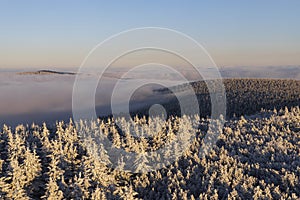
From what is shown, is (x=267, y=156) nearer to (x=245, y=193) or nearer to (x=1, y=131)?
(x=245, y=193)

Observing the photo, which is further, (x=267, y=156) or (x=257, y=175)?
(x=267, y=156)

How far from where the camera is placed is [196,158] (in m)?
69.3

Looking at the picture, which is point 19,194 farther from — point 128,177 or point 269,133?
point 269,133

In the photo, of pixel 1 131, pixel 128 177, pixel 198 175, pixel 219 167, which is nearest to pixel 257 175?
pixel 219 167

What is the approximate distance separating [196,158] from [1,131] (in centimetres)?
4660

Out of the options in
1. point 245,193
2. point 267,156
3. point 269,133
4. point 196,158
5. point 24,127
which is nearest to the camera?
point 245,193

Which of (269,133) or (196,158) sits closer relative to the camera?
(196,158)

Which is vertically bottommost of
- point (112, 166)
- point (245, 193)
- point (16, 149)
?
point (245, 193)

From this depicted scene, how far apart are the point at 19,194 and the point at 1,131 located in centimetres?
3733

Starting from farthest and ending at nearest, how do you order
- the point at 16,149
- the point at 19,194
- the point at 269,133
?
1. the point at 269,133
2. the point at 16,149
3. the point at 19,194

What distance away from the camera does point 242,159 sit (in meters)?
70.5

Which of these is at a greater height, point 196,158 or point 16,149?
point 16,149

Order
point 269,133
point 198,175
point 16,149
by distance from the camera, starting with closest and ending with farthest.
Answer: point 16,149 → point 198,175 → point 269,133

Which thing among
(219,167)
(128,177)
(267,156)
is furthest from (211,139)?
(128,177)
